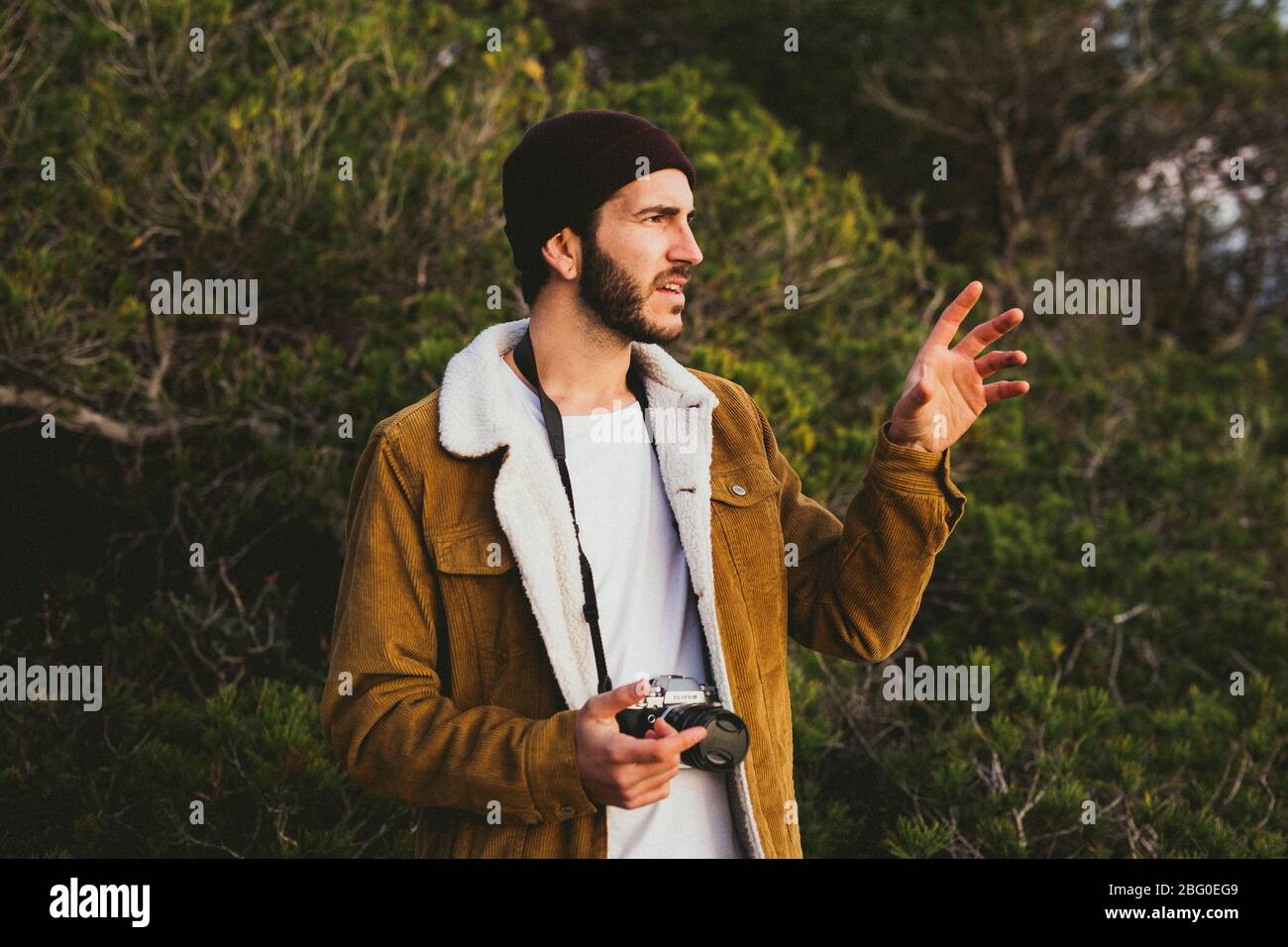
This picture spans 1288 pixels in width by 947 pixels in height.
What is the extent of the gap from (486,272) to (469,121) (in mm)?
1131

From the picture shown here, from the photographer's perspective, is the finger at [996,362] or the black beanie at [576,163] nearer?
the finger at [996,362]

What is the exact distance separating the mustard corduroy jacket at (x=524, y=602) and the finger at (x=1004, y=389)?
16 centimetres

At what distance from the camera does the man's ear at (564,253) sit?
8.18 ft

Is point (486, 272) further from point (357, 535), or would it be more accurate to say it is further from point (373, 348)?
point (357, 535)

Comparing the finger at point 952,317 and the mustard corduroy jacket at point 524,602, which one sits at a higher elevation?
the finger at point 952,317

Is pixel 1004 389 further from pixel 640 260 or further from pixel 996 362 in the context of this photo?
pixel 640 260

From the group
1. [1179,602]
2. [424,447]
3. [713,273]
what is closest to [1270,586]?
[1179,602]

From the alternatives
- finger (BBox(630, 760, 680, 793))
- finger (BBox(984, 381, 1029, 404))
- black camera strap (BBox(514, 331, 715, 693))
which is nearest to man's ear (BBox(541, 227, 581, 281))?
black camera strap (BBox(514, 331, 715, 693))

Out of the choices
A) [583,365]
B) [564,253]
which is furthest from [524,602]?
[564,253]

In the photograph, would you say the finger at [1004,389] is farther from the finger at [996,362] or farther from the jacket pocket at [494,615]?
the jacket pocket at [494,615]

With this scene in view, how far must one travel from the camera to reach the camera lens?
76.5 inches

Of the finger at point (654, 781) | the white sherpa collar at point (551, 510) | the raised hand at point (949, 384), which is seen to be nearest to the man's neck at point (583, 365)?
the white sherpa collar at point (551, 510)

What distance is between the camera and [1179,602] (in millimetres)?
6152

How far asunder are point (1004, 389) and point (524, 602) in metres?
0.92
